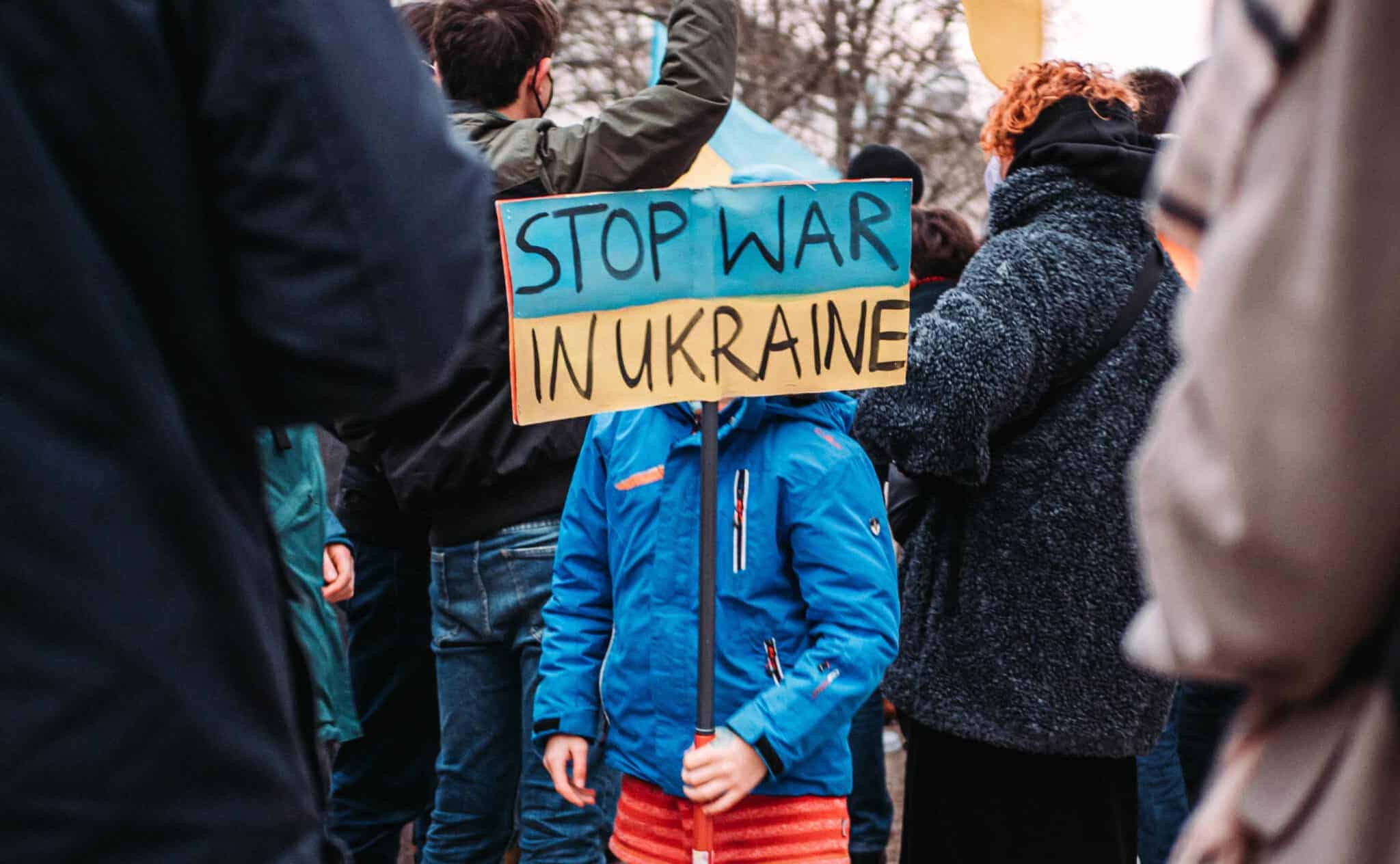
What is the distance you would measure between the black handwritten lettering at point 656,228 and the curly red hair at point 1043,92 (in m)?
0.75

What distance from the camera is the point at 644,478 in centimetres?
226

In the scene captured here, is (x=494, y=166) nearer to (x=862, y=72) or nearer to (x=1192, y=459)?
(x=1192, y=459)

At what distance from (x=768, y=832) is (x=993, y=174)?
1.33 meters

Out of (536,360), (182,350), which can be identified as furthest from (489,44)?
(182,350)

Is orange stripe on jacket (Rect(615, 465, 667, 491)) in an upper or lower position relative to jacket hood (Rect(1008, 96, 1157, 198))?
lower

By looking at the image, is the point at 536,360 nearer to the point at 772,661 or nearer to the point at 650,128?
the point at 772,661

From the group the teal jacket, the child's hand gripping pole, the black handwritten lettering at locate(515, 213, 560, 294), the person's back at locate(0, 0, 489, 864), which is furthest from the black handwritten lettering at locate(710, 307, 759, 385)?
the teal jacket

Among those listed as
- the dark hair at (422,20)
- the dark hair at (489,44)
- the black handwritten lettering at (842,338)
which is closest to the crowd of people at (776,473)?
the black handwritten lettering at (842,338)

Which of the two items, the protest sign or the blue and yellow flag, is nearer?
the protest sign

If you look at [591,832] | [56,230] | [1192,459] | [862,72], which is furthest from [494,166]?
[862,72]

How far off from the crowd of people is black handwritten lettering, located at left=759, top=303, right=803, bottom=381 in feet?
0.55

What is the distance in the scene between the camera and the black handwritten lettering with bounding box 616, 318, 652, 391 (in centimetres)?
204

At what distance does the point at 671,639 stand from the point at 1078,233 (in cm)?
98

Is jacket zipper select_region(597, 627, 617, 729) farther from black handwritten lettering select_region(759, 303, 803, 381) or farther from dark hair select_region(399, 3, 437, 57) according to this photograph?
dark hair select_region(399, 3, 437, 57)
